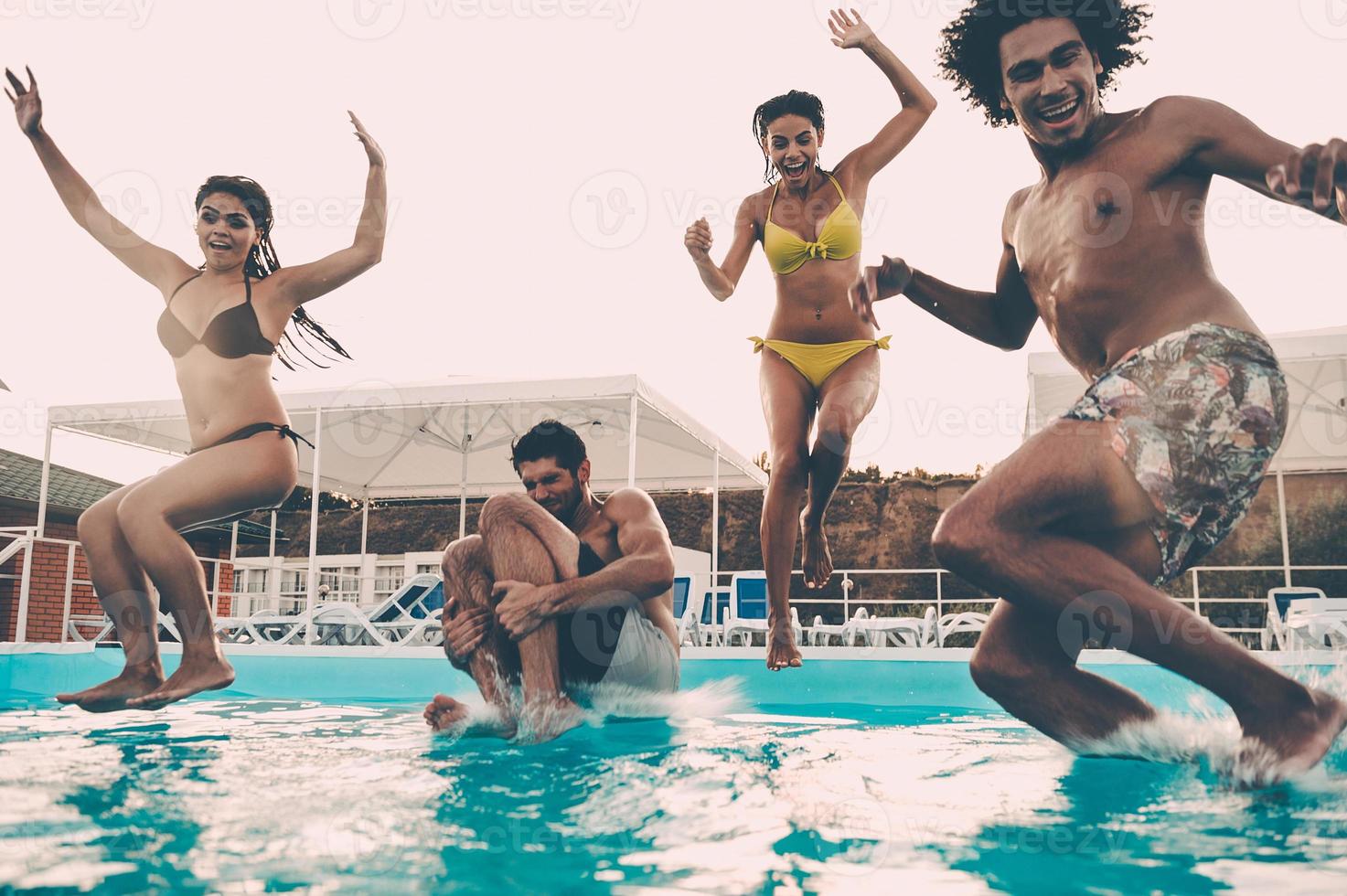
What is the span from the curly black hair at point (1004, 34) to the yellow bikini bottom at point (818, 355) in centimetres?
102

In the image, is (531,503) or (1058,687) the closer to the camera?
(1058,687)

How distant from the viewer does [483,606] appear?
291 cm

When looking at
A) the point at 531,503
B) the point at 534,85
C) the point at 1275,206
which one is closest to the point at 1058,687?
the point at 531,503

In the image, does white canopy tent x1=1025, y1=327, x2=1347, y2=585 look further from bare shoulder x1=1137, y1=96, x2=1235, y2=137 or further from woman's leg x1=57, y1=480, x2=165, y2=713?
woman's leg x1=57, y1=480, x2=165, y2=713

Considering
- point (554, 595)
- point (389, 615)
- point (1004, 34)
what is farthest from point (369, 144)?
point (389, 615)

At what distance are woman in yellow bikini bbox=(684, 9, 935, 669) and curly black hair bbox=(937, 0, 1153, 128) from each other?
798mm

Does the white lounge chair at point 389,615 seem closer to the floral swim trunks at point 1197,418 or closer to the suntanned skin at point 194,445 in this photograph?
the suntanned skin at point 194,445

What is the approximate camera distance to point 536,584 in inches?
107

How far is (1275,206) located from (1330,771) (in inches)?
85.8

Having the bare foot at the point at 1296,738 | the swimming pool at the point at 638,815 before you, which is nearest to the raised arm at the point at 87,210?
the swimming pool at the point at 638,815

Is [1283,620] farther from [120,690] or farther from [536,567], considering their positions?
[120,690]

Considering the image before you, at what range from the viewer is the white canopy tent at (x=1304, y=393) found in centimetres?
723

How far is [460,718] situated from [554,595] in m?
0.56

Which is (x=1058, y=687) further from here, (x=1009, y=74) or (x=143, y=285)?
(x=143, y=285)
